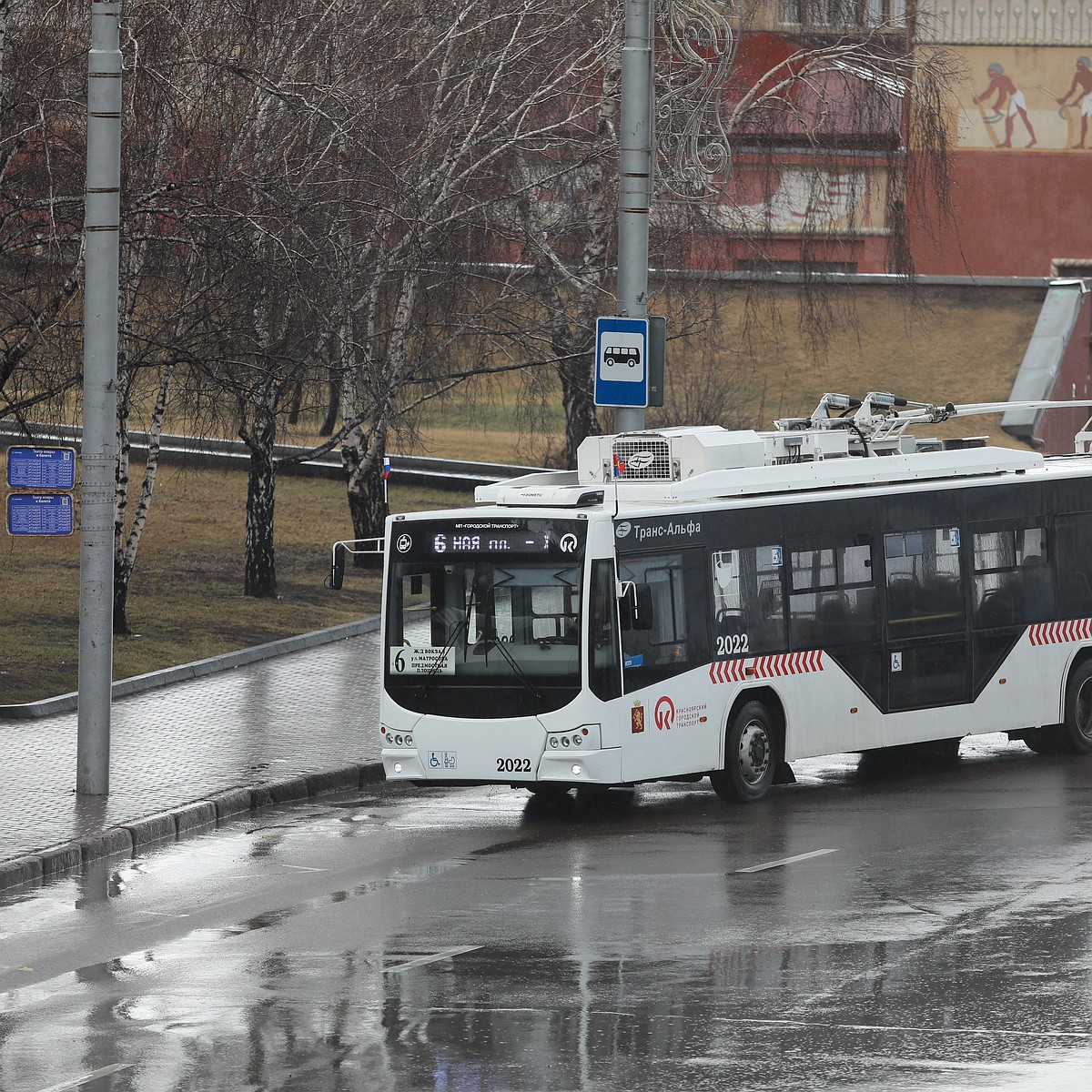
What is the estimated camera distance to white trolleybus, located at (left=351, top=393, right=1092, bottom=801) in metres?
15.0

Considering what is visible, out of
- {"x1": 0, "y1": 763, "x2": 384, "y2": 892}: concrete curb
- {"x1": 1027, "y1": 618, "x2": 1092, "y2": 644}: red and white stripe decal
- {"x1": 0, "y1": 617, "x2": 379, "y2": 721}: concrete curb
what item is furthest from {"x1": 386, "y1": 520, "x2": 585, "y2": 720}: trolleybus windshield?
{"x1": 1027, "y1": 618, "x2": 1092, "y2": 644}: red and white stripe decal

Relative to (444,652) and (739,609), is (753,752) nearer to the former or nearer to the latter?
(739,609)

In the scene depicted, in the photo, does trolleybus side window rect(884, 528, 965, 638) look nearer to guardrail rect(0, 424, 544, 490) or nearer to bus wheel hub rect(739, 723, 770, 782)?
bus wheel hub rect(739, 723, 770, 782)

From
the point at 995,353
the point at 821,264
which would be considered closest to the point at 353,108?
the point at 821,264

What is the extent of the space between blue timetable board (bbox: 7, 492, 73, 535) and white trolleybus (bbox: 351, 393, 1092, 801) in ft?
8.22

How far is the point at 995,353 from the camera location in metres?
49.2

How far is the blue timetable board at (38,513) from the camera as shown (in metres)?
15.8

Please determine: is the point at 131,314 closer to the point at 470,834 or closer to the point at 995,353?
the point at 470,834

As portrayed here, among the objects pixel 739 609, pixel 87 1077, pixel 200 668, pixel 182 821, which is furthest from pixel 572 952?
pixel 200 668

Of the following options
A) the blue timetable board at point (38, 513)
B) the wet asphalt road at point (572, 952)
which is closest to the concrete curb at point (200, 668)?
the blue timetable board at point (38, 513)

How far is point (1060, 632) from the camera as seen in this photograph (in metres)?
18.7

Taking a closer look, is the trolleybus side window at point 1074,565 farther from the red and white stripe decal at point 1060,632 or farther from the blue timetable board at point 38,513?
the blue timetable board at point 38,513

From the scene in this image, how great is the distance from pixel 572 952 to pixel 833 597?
7.07 m

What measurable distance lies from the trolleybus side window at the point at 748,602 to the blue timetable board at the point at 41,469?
5.03 m
